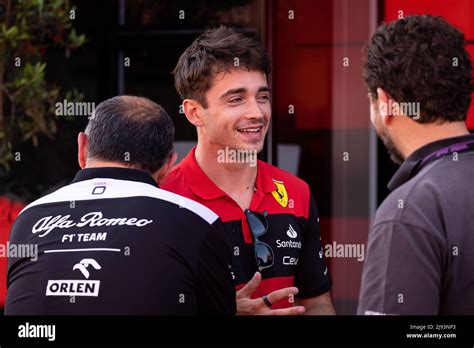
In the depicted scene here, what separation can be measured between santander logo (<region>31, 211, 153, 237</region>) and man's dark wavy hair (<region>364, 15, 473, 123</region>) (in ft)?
2.31

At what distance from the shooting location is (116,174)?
2.22 meters

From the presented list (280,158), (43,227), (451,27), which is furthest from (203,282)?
(280,158)

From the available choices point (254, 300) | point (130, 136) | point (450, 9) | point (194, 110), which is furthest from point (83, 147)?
point (450, 9)

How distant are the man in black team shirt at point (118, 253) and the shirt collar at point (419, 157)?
1.92 feet

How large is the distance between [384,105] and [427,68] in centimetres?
12

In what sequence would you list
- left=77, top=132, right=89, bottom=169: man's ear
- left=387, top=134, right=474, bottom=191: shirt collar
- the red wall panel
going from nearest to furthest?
left=387, top=134, right=474, bottom=191: shirt collar, left=77, top=132, right=89, bottom=169: man's ear, the red wall panel

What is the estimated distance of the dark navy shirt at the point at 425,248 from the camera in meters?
1.64

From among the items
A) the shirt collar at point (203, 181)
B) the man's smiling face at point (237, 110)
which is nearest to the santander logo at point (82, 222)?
the shirt collar at point (203, 181)

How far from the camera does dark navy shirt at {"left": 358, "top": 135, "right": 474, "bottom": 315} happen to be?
1.64m

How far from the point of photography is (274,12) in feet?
14.5

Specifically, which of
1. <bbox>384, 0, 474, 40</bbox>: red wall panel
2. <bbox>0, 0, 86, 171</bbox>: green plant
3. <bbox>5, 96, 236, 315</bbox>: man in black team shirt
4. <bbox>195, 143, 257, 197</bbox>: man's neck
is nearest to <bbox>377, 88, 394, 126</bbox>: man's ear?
<bbox>5, 96, 236, 315</bbox>: man in black team shirt

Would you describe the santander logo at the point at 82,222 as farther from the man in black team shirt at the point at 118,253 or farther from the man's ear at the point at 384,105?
the man's ear at the point at 384,105

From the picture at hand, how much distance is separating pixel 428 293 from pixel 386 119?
0.43m

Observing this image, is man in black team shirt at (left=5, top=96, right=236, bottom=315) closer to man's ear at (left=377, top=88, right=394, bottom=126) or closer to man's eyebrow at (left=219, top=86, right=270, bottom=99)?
man's ear at (left=377, top=88, right=394, bottom=126)
